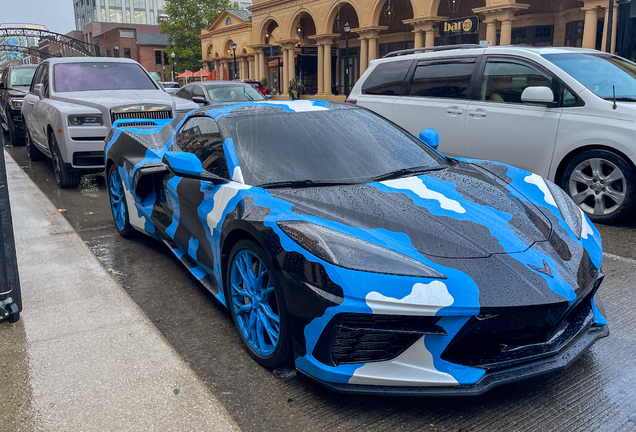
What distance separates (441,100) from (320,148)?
4.11 metres

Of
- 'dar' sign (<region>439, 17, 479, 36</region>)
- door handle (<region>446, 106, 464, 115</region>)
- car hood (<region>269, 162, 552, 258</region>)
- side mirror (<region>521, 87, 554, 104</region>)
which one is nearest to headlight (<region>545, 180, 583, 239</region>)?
car hood (<region>269, 162, 552, 258</region>)

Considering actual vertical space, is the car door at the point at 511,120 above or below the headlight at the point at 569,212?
above

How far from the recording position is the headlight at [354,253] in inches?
94.3

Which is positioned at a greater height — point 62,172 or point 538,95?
point 538,95

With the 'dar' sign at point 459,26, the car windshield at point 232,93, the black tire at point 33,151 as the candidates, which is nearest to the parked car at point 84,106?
the black tire at point 33,151

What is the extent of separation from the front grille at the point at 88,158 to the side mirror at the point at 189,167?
473cm

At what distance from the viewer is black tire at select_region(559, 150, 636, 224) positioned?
18.6 feet

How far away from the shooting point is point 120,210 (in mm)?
5480

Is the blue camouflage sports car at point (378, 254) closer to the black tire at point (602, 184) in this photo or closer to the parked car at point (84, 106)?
the black tire at point (602, 184)

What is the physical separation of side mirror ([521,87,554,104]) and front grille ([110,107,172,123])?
189 inches

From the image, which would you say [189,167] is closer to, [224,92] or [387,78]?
[387,78]

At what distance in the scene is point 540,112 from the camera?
6.20 metres

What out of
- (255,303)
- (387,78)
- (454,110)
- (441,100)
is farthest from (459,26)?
(255,303)

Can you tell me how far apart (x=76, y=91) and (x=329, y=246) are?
297 inches
